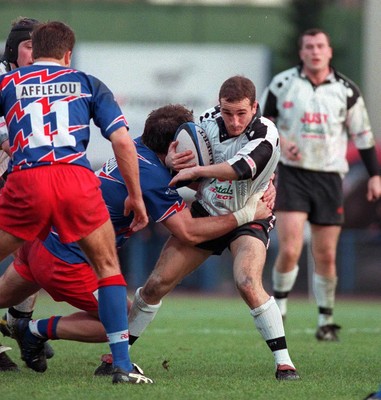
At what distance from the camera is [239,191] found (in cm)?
701

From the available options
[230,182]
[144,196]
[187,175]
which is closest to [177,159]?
[187,175]

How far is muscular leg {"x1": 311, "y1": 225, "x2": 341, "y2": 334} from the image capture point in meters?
10.1

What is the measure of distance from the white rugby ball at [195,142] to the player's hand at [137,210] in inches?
23.5

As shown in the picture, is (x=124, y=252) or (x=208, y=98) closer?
(x=124, y=252)

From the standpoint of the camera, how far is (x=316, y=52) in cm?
1017

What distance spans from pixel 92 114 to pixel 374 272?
623 inches

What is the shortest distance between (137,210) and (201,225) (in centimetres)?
72

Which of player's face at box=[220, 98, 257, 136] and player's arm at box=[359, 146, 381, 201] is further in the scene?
player's arm at box=[359, 146, 381, 201]

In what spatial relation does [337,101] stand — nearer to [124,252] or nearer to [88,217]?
[88,217]

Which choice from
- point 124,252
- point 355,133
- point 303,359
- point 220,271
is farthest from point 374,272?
point 303,359

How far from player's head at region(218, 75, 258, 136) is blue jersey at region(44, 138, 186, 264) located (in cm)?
53

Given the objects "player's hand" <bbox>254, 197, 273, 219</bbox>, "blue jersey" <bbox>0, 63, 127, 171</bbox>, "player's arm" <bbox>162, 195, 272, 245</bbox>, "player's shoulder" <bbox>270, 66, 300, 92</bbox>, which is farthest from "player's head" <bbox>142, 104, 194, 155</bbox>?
"player's shoulder" <bbox>270, 66, 300, 92</bbox>

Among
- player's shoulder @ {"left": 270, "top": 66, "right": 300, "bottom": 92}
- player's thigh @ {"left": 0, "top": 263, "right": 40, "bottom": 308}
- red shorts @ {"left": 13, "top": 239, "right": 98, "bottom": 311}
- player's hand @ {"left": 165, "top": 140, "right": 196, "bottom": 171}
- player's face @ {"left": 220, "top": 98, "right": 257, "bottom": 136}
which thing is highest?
player's face @ {"left": 220, "top": 98, "right": 257, "bottom": 136}

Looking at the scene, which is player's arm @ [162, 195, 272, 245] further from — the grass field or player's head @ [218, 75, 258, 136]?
the grass field
